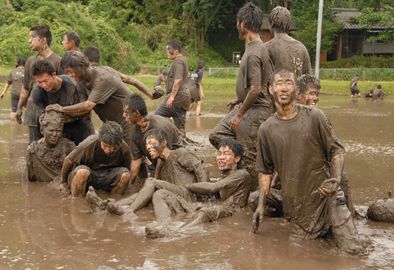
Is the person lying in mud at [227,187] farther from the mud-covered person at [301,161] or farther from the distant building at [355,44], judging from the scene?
the distant building at [355,44]

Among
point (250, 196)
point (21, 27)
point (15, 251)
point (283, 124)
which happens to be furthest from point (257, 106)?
point (21, 27)

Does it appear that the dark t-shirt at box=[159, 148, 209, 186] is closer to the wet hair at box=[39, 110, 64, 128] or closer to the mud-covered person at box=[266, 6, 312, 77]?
the mud-covered person at box=[266, 6, 312, 77]

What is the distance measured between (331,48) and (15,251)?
3947 centimetres

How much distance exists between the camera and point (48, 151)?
297 inches

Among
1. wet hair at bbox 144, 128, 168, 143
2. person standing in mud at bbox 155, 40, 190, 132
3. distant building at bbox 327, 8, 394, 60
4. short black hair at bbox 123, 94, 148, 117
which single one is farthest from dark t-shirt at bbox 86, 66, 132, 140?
distant building at bbox 327, 8, 394, 60

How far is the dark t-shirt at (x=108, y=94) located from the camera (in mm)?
7414

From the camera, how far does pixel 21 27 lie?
96.5 feet

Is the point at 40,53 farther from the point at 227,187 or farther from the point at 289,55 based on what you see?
the point at 227,187

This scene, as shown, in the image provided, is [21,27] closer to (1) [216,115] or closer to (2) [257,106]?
(1) [216,115]

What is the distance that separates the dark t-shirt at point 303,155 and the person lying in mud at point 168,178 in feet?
3.63

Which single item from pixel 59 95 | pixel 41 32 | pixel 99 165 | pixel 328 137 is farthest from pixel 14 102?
pixel 328 137

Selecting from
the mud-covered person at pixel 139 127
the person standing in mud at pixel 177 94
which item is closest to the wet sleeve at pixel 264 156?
the mud-covered person at pixel 139 127

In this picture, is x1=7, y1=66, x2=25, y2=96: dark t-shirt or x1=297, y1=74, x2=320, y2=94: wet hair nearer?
x1=297, y1=74, x2=320, y2=94: wet hair

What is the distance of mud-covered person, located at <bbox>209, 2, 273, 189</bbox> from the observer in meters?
6.58
